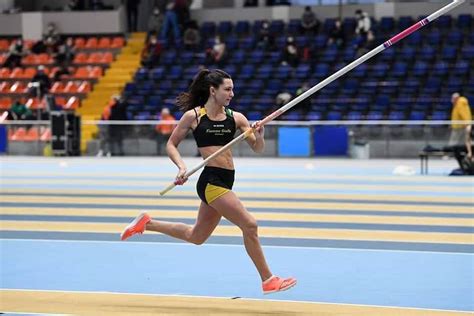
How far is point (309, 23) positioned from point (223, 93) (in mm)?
27085

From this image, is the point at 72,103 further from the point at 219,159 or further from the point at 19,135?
the point at 219,159

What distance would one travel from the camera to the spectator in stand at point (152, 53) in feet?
115

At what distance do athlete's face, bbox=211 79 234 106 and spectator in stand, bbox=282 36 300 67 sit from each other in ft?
82.4

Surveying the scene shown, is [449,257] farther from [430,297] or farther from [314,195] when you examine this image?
[314,195]

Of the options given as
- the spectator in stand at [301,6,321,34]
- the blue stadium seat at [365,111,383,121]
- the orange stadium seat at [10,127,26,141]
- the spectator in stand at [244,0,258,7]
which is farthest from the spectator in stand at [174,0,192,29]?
the blue stadium seat at [365,111,383,121]

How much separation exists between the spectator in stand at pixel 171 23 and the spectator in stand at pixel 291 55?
16.3 ft

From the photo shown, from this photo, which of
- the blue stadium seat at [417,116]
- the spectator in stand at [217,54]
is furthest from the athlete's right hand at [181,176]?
the spectator in stand at [217,54]

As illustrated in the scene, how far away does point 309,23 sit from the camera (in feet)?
112

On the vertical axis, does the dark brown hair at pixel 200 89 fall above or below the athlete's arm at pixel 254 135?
above

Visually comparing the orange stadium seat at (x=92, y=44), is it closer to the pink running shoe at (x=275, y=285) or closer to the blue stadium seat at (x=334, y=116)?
the blue stadium seat at (x=334, y=116)

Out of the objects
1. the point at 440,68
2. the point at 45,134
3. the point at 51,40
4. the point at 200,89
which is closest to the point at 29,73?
the point at 51,40

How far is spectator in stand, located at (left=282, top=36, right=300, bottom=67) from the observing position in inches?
1275

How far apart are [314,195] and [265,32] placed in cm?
1824

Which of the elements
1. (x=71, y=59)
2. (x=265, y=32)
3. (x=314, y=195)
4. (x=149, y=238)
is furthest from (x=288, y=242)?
(x=71, y=59)
